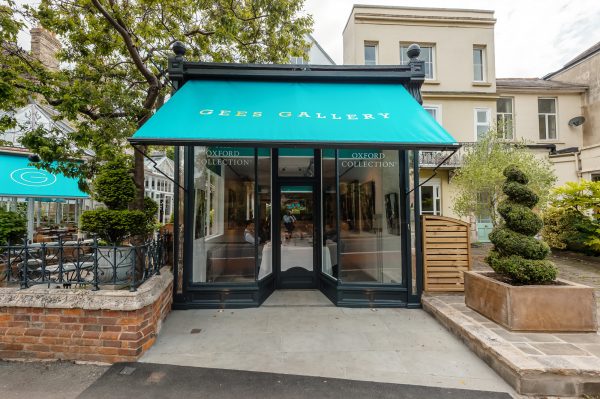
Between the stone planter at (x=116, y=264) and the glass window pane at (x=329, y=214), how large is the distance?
354 cm

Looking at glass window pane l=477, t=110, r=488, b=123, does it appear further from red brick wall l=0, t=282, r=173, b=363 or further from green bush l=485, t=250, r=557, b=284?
red brick wall l=0, t=282, r=173, b=363

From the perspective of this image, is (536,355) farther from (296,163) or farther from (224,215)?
(224,215)

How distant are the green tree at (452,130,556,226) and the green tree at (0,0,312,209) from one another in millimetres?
7284

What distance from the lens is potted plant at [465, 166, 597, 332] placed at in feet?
11.8

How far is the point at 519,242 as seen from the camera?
150 inches

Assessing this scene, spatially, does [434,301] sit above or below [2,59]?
below

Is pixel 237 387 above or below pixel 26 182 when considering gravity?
below

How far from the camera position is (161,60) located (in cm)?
620

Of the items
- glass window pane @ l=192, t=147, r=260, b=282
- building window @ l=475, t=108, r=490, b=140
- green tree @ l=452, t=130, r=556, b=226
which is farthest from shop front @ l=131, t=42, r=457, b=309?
building window @ l=475, t=108, r=490, b=140

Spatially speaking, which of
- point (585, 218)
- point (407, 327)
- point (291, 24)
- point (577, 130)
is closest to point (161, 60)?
point (291, 24)

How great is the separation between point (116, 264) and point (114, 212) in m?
0.70

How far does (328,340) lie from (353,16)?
1508 cm

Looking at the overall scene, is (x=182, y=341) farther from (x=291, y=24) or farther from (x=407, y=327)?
(x=291, y=24)

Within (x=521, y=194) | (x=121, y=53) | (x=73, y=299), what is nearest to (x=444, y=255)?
(x=521, y=194)
